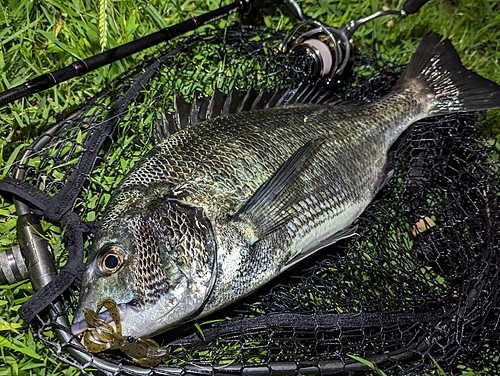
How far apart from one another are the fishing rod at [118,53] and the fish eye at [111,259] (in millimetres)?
812

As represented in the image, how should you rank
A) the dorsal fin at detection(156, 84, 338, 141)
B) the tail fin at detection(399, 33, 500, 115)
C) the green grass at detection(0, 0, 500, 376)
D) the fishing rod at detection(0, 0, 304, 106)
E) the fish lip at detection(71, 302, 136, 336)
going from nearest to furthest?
the fish lip at detection(71, 302, 136, 336) < the fishing rod at detection(0, 0, 304, 106) < the green grass at detection(0, 0, 500, 376) < the dorsal fin at detection(156, 84, 338, 141) < the tail fin at detection(399, 33, 500, 115)

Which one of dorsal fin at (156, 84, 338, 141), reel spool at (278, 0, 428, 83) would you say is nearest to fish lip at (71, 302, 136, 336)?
dorsal fin at (156, 84, 338, 141)

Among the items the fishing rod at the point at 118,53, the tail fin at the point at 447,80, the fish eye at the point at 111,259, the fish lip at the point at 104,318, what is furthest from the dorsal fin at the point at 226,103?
the fish lip at the point at 104,318

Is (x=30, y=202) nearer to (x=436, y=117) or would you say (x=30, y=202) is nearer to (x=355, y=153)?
(x=355, y=153)

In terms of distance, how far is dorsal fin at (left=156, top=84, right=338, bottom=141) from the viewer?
2.77 meters

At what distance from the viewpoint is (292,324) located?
2.64 m

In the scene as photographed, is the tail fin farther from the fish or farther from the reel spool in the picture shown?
the reel spool

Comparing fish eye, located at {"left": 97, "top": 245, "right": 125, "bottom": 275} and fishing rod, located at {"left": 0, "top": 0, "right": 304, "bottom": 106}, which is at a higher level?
fishing rod, located at {"left": 0, "top": 0, "right": 304, "bottom": 106}

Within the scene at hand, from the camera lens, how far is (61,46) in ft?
10.2

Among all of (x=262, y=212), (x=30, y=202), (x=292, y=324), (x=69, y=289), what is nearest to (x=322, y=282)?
(x=292, y=324)

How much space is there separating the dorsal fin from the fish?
0.08 metres

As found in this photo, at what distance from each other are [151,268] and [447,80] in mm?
2213

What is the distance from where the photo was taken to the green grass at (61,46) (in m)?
2.57

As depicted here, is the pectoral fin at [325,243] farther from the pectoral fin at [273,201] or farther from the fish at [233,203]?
the pectoral fin at [273,201]
